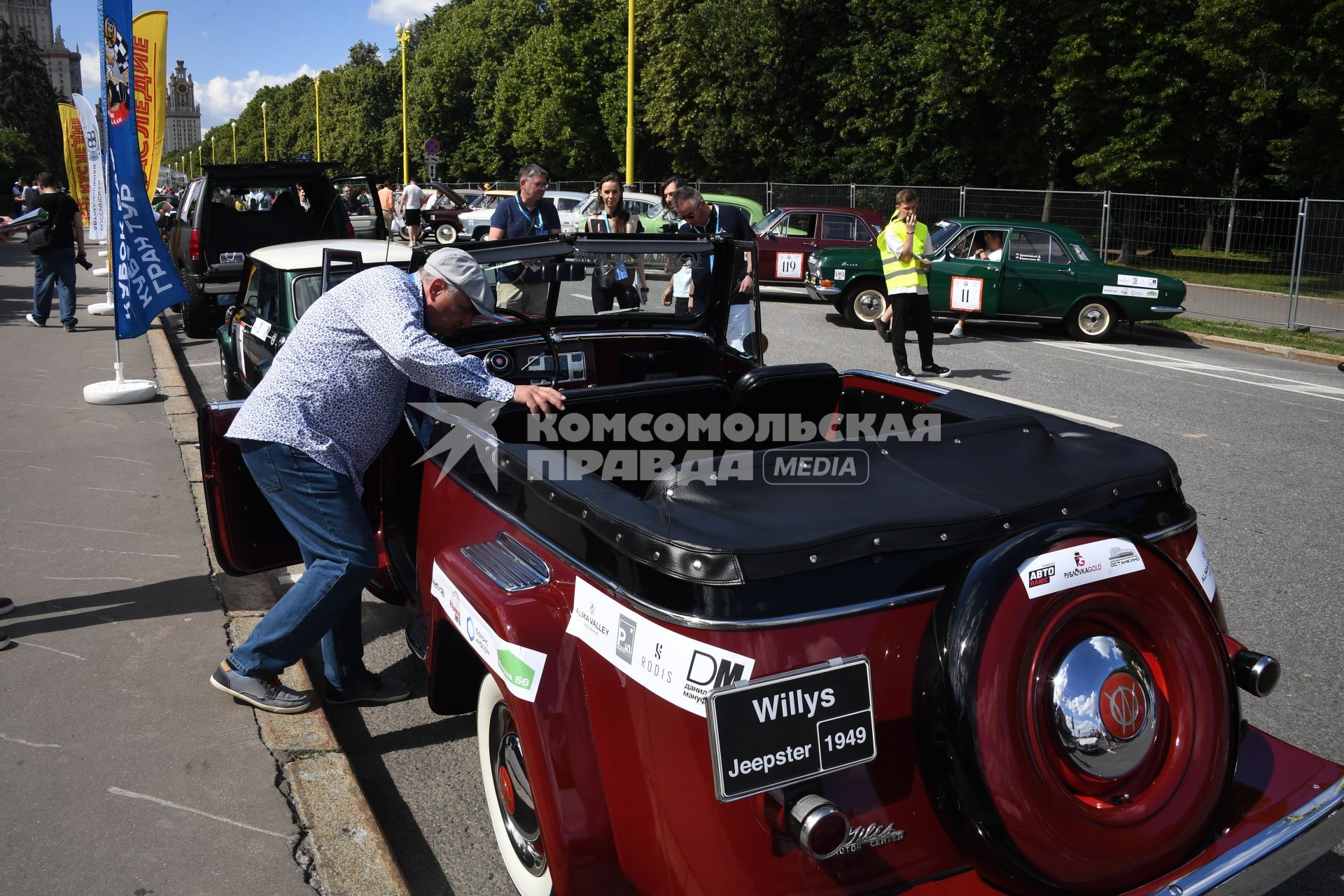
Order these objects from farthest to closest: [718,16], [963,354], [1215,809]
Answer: [718,16] → [963,354] → [1215,809]

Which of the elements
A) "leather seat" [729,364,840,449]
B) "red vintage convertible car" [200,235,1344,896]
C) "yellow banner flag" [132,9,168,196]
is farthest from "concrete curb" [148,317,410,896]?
"yellow banner flag" [132,9,168,196]

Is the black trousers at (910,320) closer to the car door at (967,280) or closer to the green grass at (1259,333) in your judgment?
the car door at (967,280)

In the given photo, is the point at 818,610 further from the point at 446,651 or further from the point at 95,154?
the point at 95,154

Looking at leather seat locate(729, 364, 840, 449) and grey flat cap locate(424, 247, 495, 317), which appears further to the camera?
leather seat locate(729, 364, 840, 449)

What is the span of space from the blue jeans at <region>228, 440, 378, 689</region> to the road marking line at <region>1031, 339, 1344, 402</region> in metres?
10.2

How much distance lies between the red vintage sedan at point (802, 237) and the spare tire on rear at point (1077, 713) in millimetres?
16221

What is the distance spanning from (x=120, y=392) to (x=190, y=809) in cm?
682

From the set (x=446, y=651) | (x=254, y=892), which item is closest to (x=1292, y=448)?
(x=446, y=651)

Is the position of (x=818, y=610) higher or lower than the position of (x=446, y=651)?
higher

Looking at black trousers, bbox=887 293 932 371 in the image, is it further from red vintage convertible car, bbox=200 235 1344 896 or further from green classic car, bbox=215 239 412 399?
red vintage convertible car, bbox=200 235 1344 896

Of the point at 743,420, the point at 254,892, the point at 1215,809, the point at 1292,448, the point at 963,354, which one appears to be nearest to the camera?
the point at 1215,809

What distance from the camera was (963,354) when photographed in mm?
12867

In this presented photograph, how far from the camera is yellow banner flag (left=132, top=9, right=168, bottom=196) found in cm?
1106

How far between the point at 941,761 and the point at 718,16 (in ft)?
117
